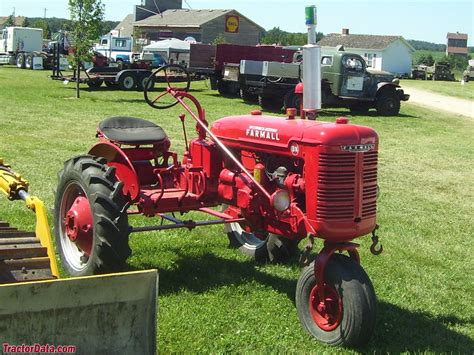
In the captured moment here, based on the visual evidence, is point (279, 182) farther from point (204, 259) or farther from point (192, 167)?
point (204, 259)

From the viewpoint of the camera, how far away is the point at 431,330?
457cm

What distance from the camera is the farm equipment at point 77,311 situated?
10.1ft

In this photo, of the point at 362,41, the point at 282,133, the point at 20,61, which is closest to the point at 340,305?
the point at 282,133

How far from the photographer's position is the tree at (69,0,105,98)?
825 inches

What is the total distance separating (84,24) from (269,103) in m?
6.47

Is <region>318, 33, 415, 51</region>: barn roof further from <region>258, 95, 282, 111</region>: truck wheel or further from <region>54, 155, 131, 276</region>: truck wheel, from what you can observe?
<region>54, 155, 131, 276</region>: truck wheel

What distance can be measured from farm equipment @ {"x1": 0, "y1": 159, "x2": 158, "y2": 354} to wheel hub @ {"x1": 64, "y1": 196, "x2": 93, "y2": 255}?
4.21 feet

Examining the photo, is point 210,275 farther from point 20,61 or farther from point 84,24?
point 20,61

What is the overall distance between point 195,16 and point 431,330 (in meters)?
64.1

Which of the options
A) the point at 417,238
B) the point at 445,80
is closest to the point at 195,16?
the point at 445,80

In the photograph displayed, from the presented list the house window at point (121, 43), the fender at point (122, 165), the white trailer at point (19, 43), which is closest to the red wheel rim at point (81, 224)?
the fender at point (122, 165)

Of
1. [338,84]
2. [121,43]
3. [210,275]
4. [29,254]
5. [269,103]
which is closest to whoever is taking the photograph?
[29,254]

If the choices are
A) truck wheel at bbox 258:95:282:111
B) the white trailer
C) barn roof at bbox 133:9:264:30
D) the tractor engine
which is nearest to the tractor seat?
the tractor engine

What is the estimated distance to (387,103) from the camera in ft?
66.8
